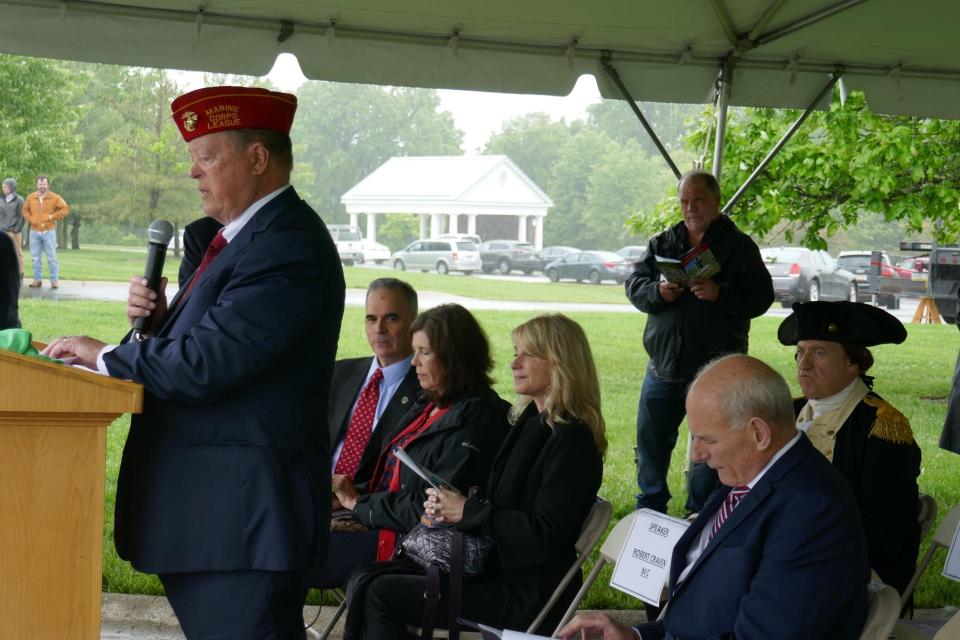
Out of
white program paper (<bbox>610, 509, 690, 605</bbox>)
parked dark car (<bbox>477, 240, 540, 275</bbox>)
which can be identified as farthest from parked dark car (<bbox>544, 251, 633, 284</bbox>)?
white program paper (<bbox>610, 509, 690, 605</bbox>)

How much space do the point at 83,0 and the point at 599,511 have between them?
311cm

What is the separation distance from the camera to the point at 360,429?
4281 mm

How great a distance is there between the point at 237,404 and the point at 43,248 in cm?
2046

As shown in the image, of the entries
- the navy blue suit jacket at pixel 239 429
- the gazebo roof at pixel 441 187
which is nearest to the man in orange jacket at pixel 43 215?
the navy blue suit jacket at pixel 239 429

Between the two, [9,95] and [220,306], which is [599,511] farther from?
[9,95]

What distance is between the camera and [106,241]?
37.5 meters

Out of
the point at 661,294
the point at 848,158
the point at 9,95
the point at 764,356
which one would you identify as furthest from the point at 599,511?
the point at 9,95

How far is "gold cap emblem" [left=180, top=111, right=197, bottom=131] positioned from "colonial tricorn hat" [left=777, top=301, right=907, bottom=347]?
2.09 metres

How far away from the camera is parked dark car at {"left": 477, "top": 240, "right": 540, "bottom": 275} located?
37375 millimetres

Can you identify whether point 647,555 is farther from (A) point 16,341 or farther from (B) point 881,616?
(A) point 16,341

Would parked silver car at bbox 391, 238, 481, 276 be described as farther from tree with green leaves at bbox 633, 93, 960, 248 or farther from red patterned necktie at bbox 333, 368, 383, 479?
red patterned necktie at bbox 333, 368, 383, 479

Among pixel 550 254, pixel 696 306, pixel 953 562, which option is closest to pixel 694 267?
pixel 696 306

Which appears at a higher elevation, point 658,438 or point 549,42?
point 549,42

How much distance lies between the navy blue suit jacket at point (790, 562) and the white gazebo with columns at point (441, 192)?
4352cm
